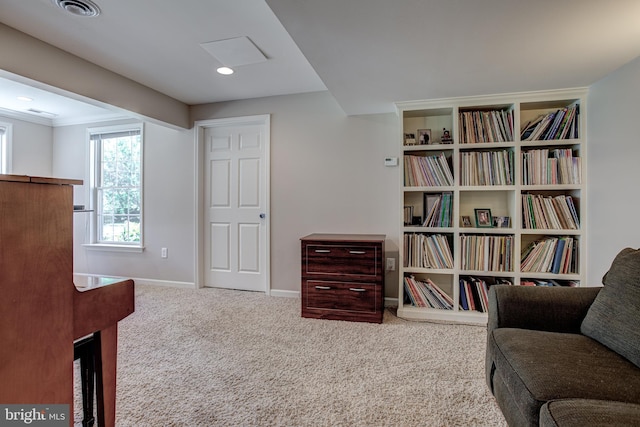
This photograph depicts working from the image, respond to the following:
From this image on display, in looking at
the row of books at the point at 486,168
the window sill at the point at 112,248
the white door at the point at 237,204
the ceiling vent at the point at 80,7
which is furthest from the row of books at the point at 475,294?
the window sill at the point at 112,248

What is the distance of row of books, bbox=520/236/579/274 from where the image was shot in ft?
8.08

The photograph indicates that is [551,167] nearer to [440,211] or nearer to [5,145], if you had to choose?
[440,211]

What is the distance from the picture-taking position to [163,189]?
3783 mm

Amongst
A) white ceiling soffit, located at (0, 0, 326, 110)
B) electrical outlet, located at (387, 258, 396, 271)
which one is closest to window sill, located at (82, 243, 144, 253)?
white ceiling soffit, located at (0, 0, 326, 110)

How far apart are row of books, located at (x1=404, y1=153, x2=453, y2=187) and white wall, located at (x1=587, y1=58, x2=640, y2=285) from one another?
3.36 ft

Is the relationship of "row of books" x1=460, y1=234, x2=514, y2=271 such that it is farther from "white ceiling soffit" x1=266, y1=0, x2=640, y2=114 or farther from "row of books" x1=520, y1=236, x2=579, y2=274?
"white ceiling soffit" x1=266, y1=0, x2=640, y2=114

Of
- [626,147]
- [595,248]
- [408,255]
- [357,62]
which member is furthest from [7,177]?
[595,248]

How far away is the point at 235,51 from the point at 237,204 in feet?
5.70

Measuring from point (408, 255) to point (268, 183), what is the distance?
168 cm

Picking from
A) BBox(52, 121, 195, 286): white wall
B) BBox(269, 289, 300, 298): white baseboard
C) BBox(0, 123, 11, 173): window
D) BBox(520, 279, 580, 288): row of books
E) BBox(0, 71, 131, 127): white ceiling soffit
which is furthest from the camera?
BBox(0, 123, 11, 173): window

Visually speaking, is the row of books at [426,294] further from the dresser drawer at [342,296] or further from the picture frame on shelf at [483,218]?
the picture frame on shelf at [483,218]

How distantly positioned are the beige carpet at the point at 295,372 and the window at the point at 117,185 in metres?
1.73

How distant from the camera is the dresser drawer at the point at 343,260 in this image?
2.59 metres

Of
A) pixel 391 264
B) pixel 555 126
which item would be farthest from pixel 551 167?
pixel 391 264
